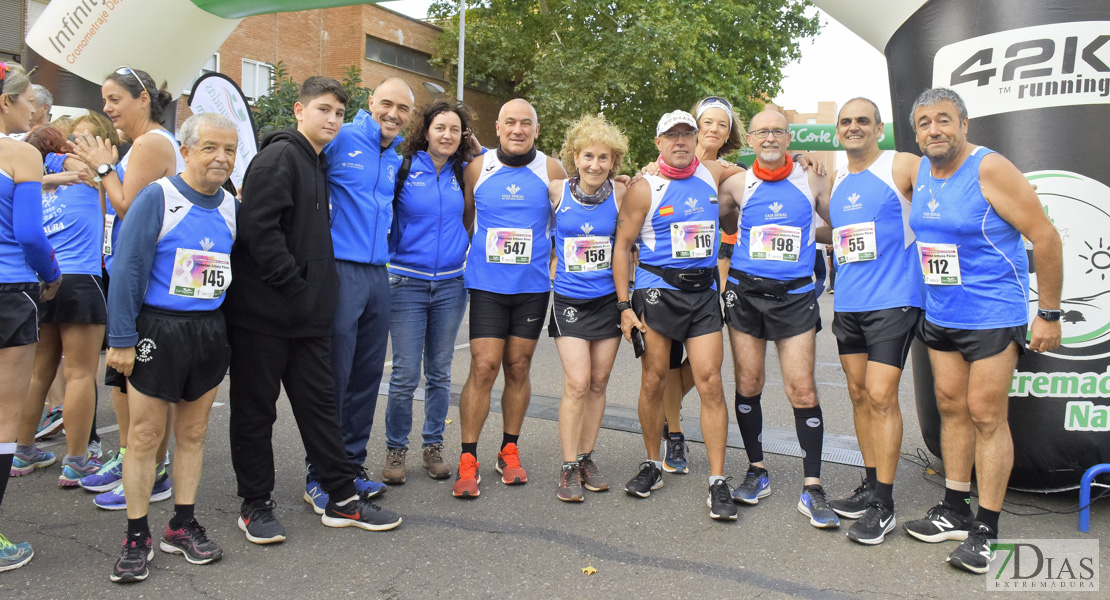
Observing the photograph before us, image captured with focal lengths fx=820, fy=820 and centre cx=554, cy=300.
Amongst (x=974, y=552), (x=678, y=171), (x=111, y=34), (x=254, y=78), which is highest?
(x=254, y=78)

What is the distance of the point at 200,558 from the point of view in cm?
322

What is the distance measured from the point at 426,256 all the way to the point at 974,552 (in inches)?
110

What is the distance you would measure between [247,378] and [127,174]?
1045mm

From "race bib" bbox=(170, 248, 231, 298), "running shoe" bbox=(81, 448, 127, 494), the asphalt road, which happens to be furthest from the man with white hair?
"running shoe" bbox=(81, 448, 127, 494)

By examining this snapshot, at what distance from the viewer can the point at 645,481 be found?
418cm

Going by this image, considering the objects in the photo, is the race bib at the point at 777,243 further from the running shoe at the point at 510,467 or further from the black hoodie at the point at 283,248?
the black hoodie at the point at 283,248

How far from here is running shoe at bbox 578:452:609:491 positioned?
13.8ft

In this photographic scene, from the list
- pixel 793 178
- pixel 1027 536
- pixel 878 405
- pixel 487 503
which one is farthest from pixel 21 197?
pixel 1027 536

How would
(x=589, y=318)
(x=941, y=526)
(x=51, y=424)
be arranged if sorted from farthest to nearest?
1. (x=51, y=424)
2. (x=589, y=318)
3. (x=941, y=526)

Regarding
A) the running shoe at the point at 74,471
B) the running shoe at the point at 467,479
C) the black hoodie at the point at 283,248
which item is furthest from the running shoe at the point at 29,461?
the running shoe at the point at 467,479

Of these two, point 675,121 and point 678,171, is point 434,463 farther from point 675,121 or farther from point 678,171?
point 675,121

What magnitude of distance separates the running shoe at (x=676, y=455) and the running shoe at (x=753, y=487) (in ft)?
1.52

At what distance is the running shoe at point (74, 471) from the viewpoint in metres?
4.07

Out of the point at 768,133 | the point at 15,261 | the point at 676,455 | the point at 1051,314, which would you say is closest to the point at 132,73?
the point at 15,261
